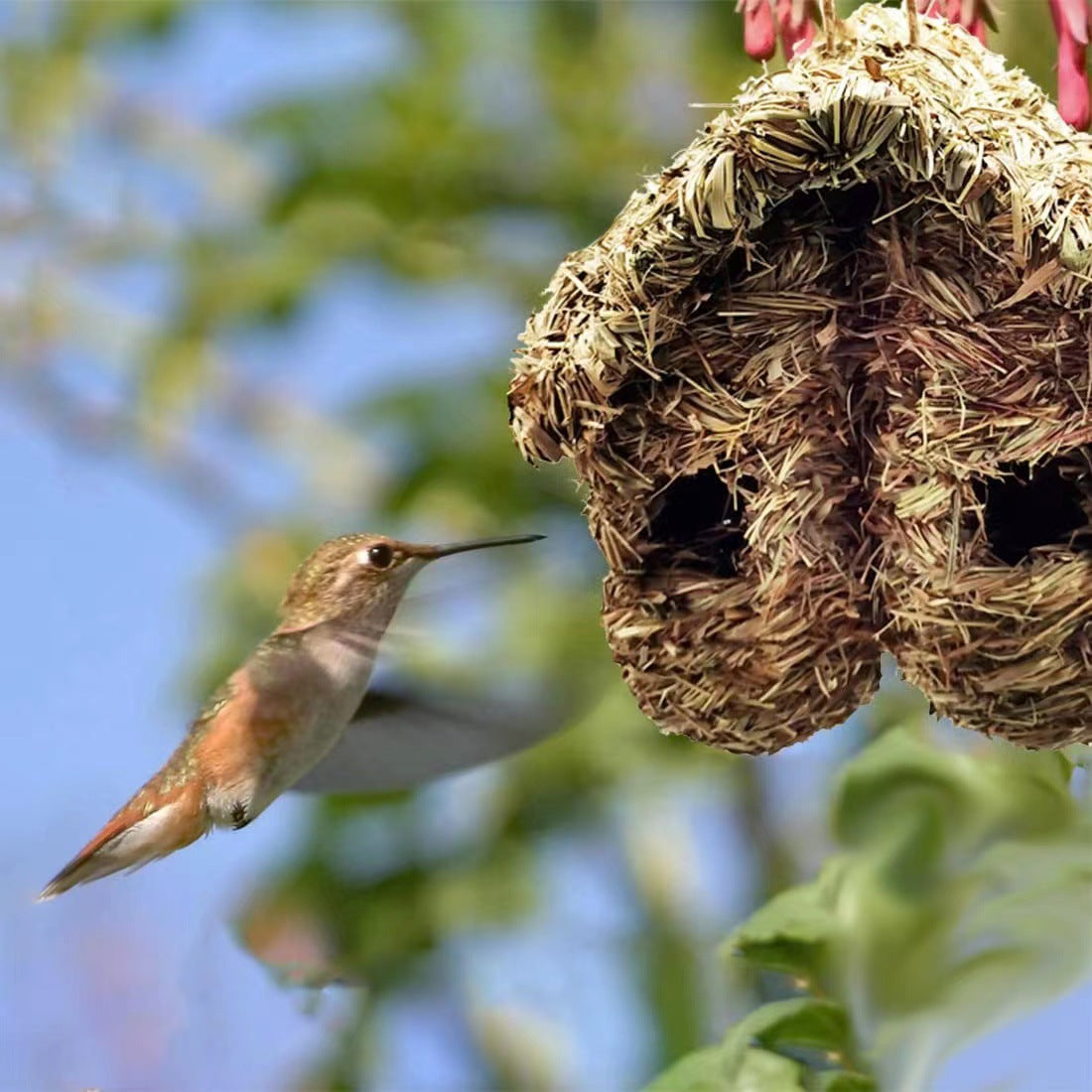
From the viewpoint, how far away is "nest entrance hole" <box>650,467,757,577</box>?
95.1 inches

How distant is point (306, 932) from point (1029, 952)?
137cm

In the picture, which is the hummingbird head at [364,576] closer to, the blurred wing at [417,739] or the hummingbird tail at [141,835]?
the blurred wing at [417,739]

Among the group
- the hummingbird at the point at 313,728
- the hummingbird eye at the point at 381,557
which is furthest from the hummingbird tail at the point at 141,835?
the hummingbird eye at the point at 381,557

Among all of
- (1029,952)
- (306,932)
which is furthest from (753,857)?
(1029,952)

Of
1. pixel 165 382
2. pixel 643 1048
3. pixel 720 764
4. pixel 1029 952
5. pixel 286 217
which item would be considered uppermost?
pixel 286 217

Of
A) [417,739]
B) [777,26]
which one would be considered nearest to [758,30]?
[777,26]

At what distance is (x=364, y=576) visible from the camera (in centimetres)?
270

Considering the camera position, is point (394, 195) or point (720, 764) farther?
point (394, 195)

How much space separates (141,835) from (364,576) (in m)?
0.51

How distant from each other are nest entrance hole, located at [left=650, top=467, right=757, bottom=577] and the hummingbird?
271 mm

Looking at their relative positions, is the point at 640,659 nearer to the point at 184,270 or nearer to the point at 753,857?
the point at 753,857

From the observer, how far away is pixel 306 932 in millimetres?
3619

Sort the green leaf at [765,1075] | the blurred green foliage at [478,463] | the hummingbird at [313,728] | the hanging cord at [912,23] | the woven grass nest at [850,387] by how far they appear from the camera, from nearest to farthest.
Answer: the woven grass nest at [850,387] → the hanging cord at [912,23] → the green leaf at [765,1075] → the hummingbird at [313,728] → the blurred green foliage at [478,463]

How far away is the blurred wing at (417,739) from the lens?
2.68 metres
